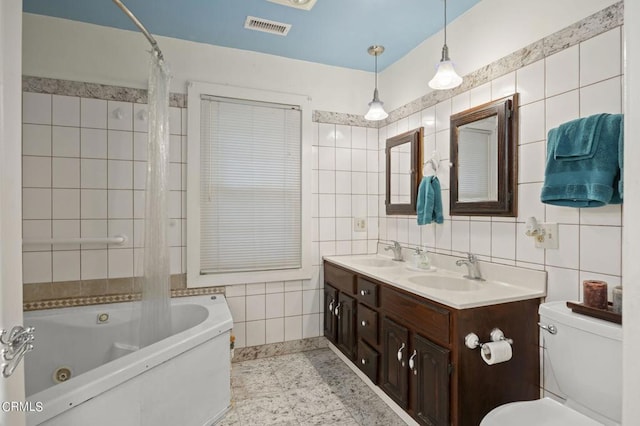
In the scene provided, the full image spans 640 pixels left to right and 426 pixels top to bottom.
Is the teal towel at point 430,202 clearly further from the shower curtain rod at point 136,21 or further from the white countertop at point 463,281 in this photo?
the shower curtain rod at point 136,21

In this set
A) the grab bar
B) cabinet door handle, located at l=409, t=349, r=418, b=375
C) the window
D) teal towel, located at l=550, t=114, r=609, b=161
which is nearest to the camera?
teal towel, located at l=550, t=114, r=609, b=161

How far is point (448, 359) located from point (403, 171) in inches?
61.6

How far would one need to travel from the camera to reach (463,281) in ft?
6.31

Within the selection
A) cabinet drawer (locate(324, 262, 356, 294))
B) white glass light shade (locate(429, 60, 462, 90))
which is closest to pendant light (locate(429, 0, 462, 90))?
white glass light shade (locate(429, 60, 462, 90))

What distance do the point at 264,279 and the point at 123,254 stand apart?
103 centimetres

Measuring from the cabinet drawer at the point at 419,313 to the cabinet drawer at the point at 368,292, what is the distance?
7 centimetres

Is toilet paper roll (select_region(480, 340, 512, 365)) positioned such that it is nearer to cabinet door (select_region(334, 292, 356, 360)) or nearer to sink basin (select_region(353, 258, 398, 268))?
cabinet door (select_region(334, 292, 356, 360))

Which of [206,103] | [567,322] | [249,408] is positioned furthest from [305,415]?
[206,103]

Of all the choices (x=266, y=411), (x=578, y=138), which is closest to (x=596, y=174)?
(x=578, y=138)

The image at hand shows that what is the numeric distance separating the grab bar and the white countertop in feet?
5.16

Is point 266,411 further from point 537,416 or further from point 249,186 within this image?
point 249,186

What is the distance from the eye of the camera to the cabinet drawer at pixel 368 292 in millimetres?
2029

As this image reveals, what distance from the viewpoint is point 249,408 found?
1946 millimetres

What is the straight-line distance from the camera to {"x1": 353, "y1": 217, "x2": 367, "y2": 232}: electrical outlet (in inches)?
114
